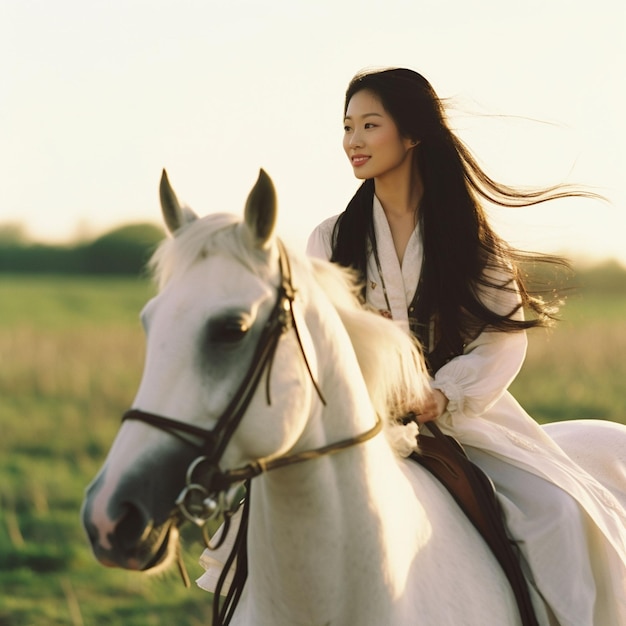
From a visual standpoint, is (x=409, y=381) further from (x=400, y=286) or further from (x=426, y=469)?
(x=400, y=286)

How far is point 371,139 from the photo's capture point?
3.73m

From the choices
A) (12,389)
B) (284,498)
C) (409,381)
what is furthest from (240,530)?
(12,389)

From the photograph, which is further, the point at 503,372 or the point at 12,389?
the point at 12,389

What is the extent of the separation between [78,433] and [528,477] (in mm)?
10906

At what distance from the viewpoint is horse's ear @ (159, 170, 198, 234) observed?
281 centimetres

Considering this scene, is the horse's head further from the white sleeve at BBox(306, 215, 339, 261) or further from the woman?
the white sleeve at BBox(306, 215, 339, 261)

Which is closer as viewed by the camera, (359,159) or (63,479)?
(359,159)

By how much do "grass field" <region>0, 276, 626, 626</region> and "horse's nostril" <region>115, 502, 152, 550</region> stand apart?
240cm

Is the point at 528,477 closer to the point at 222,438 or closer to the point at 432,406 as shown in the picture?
the point at 432,406

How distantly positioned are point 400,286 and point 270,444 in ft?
4.53

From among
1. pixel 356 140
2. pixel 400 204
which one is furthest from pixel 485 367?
pixel 356 140

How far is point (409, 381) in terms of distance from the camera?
3092 millimetres

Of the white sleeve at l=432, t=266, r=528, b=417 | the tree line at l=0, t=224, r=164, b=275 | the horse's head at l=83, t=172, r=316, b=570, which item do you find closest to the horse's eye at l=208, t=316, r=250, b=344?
the horse's head at l=83, t=172, r=316, b=570

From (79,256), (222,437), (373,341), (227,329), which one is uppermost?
(227,329)
